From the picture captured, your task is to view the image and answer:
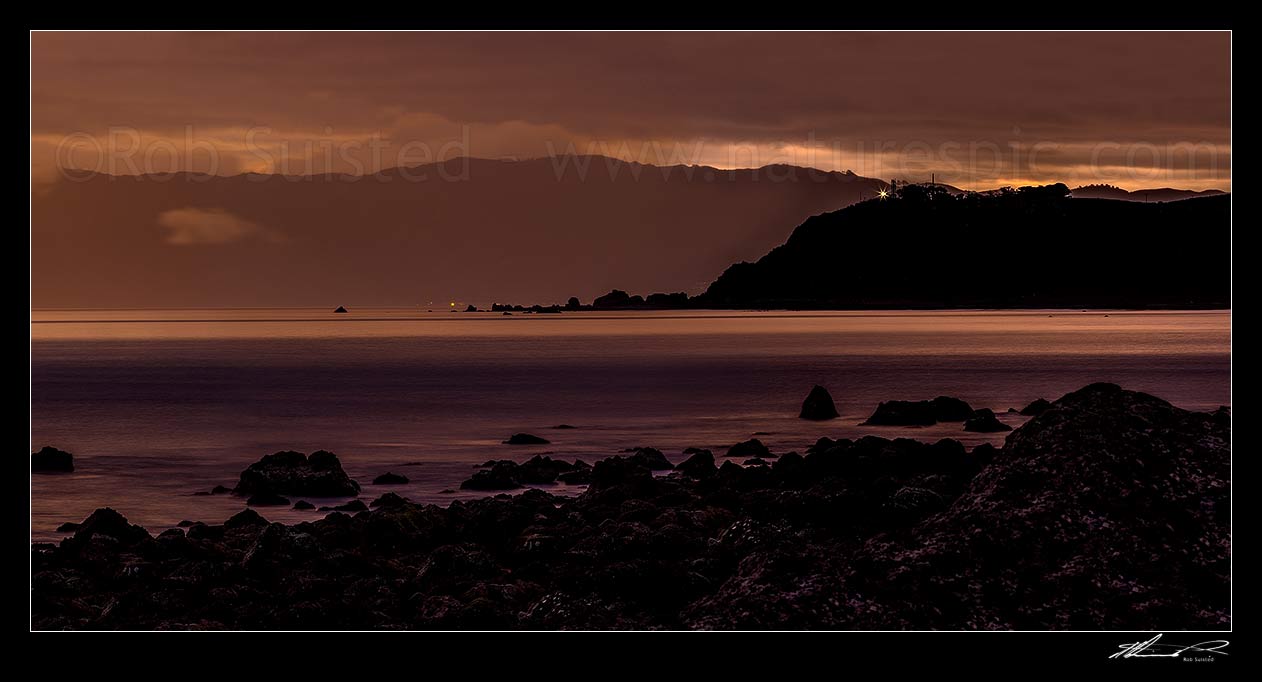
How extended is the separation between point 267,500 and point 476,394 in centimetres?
3409

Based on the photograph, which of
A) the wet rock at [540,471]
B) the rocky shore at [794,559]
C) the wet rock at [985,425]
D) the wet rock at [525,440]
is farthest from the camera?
the wet rock at [525,440]

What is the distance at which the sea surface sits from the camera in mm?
28625

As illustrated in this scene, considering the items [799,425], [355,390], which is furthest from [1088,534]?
[355,390]

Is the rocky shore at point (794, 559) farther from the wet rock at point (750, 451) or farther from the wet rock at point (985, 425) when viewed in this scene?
the wet rock at point (985, 425)

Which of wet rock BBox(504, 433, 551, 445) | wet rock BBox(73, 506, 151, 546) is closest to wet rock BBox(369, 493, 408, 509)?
wet rock BBox(73, 506, 151, 546)

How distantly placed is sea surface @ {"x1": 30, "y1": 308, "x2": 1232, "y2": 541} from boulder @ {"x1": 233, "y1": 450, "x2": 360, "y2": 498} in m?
0.57

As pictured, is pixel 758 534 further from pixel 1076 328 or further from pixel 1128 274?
pixel 1128 274

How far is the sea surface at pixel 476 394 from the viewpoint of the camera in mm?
28625

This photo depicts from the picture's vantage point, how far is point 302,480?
20.8m
